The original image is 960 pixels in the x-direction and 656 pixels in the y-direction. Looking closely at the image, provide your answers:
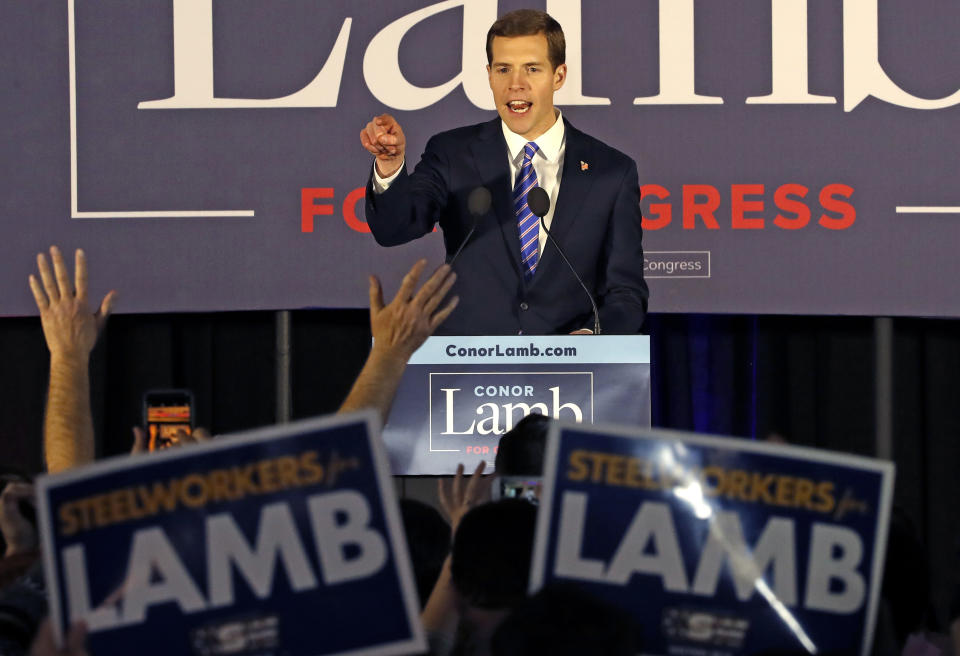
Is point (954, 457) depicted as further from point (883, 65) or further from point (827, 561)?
point (827, 561)

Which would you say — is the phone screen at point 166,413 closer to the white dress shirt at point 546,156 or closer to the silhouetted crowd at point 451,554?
the silhouetted crowd at point 451,554

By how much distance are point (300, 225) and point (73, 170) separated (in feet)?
2.52

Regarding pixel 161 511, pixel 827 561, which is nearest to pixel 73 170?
pixel 161 511

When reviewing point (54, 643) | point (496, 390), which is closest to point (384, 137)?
point (496, 390)

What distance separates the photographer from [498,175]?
4.00 meters

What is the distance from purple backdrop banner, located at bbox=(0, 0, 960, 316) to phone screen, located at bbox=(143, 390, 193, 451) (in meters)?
0.95

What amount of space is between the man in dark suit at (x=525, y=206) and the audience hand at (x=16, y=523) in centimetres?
179

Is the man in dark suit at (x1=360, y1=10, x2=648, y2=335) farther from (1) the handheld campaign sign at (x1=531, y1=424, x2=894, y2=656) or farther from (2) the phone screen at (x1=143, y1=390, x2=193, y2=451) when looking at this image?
(1) the handheld campaign sign at (x1=531, y1=424, x2=894, y2=656)

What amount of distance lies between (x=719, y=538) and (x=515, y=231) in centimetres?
243

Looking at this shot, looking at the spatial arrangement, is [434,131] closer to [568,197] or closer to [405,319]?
[568,197]

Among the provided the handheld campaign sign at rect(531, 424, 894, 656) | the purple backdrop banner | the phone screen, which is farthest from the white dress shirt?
the handheld campaign sign at rect(531, 424, 894, 656)

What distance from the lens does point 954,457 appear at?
502cm

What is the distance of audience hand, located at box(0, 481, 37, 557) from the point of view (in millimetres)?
1940

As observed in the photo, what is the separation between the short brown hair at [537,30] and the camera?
13.3ft
